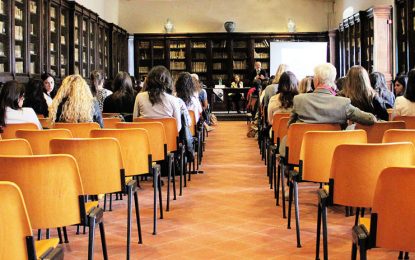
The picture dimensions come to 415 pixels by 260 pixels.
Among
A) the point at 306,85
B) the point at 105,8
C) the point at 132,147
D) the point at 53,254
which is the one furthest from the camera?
the point at 105,8

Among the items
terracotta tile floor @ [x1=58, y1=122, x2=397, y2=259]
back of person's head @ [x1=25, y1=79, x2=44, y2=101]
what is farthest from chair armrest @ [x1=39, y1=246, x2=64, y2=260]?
back of person's head @ [x1=25, y1=79, x2=44, y2=101]

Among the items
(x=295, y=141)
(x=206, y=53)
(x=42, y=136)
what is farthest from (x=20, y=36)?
(x=206, y=53)

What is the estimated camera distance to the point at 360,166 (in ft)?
10.1

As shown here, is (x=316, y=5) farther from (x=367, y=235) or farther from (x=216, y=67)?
(x=367, y=235)

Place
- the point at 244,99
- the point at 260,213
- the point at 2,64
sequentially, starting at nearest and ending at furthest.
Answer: the point at 260,213
the point at 2,64
the point at 244,99

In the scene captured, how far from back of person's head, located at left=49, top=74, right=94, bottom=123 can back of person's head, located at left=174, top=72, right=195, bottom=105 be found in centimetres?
252

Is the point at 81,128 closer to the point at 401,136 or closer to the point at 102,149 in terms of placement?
the point at 102,149

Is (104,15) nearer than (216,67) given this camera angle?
Yes

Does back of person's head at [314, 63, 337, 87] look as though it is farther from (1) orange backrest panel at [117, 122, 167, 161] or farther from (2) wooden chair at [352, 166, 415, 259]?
(2) wooden chair at [352, 166, 415, 259]

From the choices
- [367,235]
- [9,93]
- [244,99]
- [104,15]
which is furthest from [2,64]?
[244,99]

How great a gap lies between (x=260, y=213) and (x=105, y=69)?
12.2 metres

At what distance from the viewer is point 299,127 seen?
4.59m

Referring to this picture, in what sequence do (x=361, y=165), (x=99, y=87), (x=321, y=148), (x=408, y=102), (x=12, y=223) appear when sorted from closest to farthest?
1. (x=12, y=223)
2. (x=361, y=165)
3. (x=321, y=148)
4. (x=408, y=102)
5. (x=99, y=87)

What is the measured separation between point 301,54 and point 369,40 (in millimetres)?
4573
